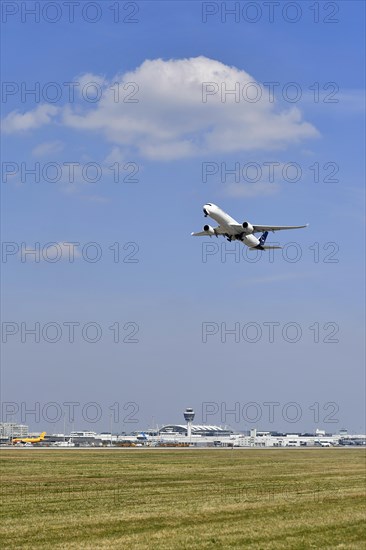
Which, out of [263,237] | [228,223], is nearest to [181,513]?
[228,223]

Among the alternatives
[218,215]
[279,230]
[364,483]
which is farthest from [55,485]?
[279,230]

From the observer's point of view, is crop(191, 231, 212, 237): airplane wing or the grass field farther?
crop(191, 231, 212, 237): airplane wing

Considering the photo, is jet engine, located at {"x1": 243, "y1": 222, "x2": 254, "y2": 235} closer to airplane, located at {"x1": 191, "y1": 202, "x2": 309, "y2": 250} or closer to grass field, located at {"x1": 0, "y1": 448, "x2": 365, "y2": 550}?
airplane, located at {"x1": 191, "y1": 202, "x2": 309, "y2": 250}

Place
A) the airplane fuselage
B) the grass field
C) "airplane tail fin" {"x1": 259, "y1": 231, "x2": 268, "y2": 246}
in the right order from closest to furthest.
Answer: the grass field < the airplane fuselage < "airplane tail fin" {"x1": 259, "y1": 231, "x2": 268, "y2": 246}

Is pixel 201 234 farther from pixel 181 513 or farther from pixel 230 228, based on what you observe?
pixel 181 513

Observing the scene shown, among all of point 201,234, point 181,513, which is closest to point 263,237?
point 201,234

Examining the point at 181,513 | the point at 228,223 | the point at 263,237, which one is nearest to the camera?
the point at 181,513

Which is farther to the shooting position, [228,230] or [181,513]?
[228,230]

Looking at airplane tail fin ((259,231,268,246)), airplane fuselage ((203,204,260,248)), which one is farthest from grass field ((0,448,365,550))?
airplane tail fin ((259,231,268,246))

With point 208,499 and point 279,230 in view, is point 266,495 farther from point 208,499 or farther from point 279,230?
point 279,230

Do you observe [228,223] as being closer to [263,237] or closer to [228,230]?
[228,230]

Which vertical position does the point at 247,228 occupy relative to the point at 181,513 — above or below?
above

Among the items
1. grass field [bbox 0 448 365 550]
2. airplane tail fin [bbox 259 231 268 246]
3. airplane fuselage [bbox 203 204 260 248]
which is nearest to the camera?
grass field [bbox 0 448 365 550]

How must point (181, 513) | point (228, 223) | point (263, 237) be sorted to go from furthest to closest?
point (263, 237) < point (228, 223) < point (181, 513)
